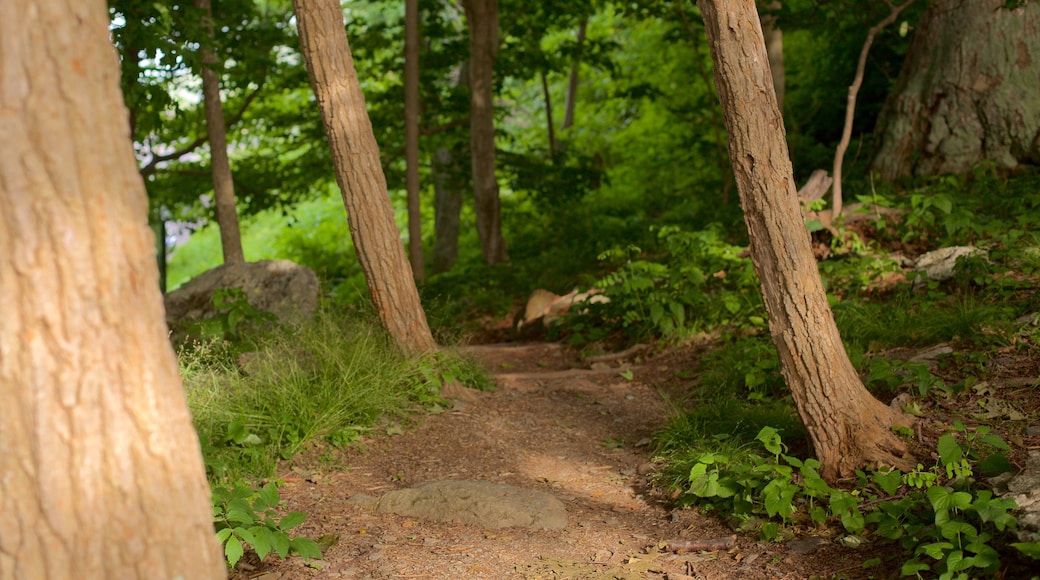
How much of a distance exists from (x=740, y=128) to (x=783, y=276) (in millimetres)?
774

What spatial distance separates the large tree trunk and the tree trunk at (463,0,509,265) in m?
9.07

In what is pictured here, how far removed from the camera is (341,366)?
18.7 feet

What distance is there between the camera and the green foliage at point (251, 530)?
3.44 metres

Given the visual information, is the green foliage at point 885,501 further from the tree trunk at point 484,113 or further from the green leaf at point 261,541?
the tree trunk at point 484,113

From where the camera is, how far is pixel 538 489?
190 inches

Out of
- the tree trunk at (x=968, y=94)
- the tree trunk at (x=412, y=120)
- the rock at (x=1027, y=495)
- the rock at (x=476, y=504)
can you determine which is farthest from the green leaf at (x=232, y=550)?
the tree trunk at (x=968, y=94)

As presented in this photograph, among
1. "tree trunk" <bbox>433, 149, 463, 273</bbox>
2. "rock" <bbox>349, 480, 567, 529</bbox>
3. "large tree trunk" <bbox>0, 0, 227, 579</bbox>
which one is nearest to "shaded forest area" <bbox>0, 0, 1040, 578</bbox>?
"large tree trunk" <bbox>0, 0, 227, 579</bbox>

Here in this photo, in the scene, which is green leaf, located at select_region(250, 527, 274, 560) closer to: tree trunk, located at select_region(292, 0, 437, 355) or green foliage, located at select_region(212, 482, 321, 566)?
green foliage, located at select_region(212, 482, 321, 566)

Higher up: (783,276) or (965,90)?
(965,90)

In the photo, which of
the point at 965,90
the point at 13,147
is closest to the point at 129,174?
the point at 13,147

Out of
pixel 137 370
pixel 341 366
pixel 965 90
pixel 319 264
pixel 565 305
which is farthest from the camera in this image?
pixel 319 264

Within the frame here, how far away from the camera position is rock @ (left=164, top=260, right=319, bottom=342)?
7.53 m

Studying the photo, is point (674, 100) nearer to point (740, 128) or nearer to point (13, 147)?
point (740, 128)

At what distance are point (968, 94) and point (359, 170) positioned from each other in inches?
248
